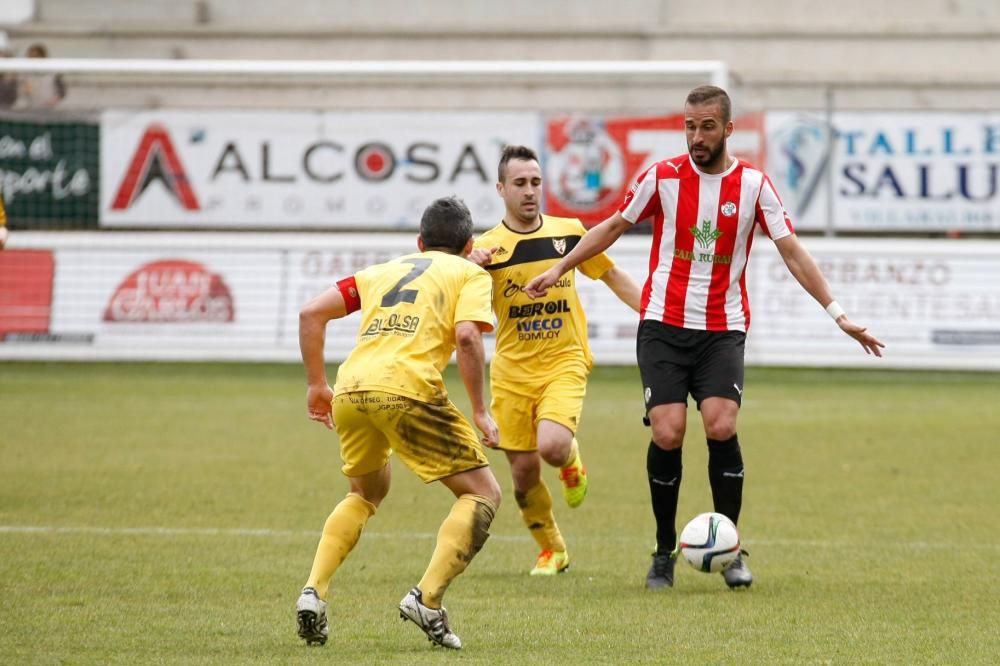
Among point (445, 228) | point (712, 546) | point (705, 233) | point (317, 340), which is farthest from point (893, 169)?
point (317, 340)

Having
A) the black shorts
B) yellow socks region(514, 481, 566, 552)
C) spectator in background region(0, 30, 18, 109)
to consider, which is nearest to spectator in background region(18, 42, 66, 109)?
spectator in background region(0, 30, 18, 109)

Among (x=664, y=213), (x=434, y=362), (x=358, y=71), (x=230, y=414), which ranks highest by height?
(x=358, y=71)

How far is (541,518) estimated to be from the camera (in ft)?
26.0

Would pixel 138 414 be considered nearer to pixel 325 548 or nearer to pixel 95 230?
pixel 95 230

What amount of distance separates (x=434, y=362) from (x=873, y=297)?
13.4 m

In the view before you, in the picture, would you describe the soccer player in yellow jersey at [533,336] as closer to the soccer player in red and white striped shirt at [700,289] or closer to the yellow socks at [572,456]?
the yellow socks at [572,456]

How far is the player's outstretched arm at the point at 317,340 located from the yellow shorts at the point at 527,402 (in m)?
2.11

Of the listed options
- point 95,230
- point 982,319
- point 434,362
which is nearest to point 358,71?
point 95,230

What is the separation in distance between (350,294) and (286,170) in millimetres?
14616

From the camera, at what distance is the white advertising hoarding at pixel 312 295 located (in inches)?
731

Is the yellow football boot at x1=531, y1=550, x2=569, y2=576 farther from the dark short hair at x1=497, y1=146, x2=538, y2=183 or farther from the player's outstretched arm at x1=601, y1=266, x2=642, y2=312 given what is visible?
the dark short hair at x1=497, y1=146, x2=538, y2=183

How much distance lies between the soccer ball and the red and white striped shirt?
907mm

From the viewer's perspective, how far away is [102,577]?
24.0 feet

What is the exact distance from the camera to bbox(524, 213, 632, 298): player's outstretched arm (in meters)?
7.23
